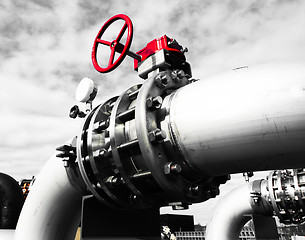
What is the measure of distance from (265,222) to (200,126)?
338 cm

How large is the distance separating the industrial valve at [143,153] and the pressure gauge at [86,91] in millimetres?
220

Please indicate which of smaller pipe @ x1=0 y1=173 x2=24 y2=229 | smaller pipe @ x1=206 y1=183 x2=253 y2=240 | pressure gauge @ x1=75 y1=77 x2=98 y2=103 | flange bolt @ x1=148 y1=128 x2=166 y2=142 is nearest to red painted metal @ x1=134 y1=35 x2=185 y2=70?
pressure gauge @ x1=75 y1=77 x2=98 y2=103

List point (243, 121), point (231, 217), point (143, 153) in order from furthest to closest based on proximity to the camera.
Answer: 1. point (231, 217)
2. point (143, 153)
3. point (243, 121)

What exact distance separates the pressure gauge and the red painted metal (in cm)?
36

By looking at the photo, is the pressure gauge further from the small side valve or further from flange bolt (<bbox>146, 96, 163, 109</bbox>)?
flange bolt (<bbox>146, 96, 163, 109</bbox>)

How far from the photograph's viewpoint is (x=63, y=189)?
1.56 meters

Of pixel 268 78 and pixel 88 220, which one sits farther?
pixel 88 220

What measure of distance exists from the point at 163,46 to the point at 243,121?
2.37 feet

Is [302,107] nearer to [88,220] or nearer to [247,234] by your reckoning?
[88,220]

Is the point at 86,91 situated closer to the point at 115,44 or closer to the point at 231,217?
the point at 115,44

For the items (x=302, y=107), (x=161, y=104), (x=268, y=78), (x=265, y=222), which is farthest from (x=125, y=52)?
(x=265, y=222)

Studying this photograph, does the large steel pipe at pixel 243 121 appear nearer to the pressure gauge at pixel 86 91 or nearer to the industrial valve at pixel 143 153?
the industrial valve at pixel 143 153

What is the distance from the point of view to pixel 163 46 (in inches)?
57.7

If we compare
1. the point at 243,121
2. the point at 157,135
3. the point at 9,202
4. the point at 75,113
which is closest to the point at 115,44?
the point at 75,113
